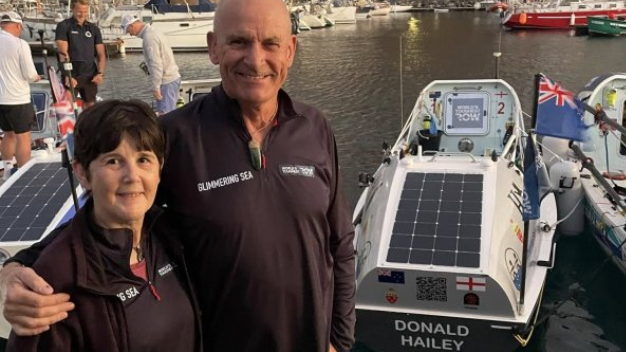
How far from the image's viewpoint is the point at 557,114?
700cm

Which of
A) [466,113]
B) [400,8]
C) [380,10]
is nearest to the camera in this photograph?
[466,113]

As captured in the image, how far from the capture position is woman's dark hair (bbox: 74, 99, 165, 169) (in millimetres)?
1993

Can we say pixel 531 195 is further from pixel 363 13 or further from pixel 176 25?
pixel 363 13

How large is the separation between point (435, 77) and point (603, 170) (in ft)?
54.5

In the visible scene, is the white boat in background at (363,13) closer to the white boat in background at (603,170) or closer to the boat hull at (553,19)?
the boat hull at (553,19)

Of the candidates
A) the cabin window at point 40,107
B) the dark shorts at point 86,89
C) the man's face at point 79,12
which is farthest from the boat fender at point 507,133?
the cabin window at point 40,107

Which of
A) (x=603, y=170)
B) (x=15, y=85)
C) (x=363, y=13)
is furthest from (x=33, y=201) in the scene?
(x=363, y=13)

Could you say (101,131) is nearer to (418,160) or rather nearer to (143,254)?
(143,254)

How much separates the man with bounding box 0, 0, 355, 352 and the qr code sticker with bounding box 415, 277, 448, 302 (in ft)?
12.5

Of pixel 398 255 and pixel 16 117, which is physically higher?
pixel 16 117

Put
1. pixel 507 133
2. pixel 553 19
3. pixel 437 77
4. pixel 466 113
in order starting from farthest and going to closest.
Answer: pixel 553 19 → pixel 437 77 → pixel 466 113 → pixel 507 133

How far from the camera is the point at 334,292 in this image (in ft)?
9.08

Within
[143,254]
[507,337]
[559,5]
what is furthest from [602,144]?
[559,5]

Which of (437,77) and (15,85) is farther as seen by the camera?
(437,77)
